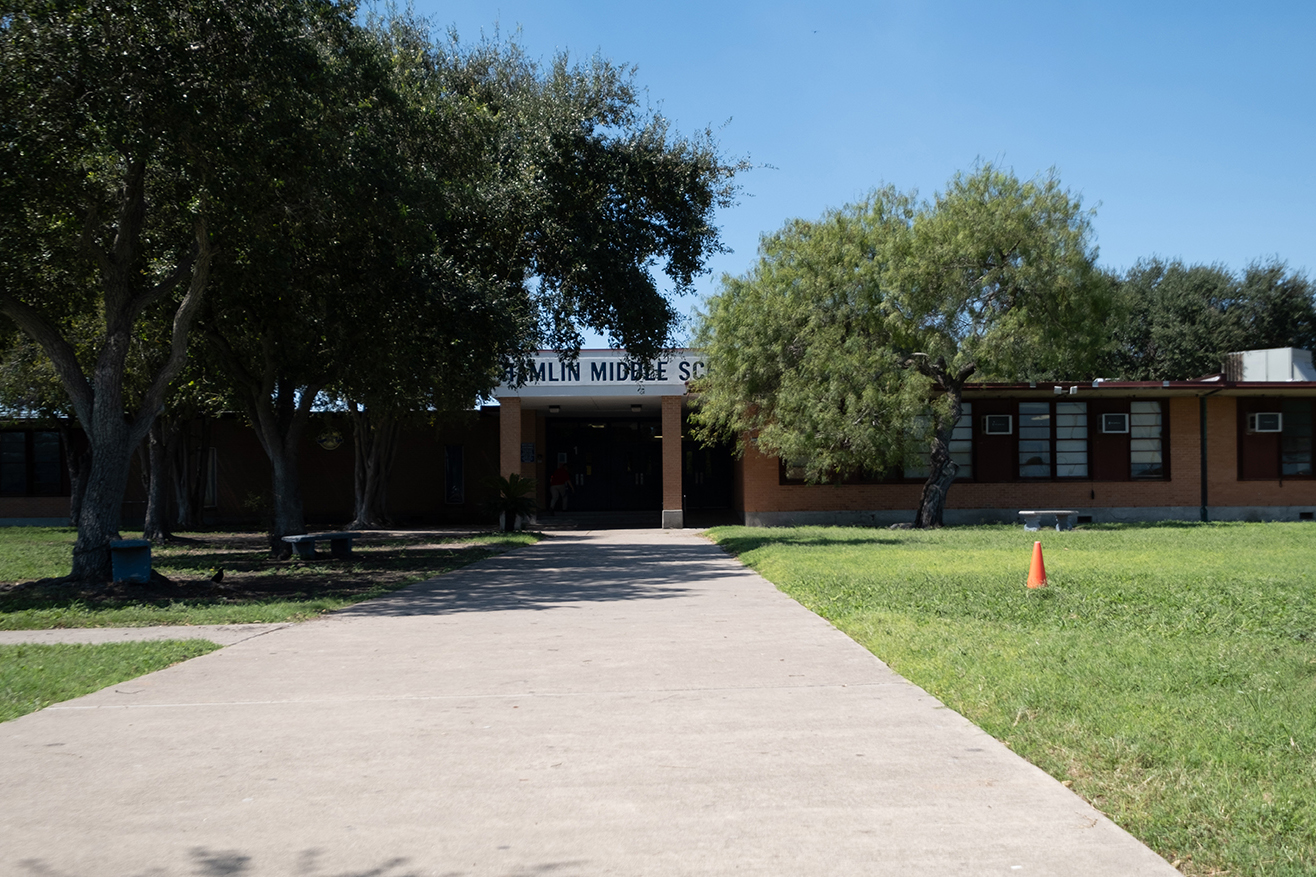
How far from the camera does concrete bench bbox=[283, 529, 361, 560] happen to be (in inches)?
660

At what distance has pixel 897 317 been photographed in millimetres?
22797

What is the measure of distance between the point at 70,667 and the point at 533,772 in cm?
474

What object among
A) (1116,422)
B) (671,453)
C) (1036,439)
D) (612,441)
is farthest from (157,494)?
(1116,422)

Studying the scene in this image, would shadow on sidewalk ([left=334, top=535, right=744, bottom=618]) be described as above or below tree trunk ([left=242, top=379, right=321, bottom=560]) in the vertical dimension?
below

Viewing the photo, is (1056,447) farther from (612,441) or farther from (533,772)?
(533,772)

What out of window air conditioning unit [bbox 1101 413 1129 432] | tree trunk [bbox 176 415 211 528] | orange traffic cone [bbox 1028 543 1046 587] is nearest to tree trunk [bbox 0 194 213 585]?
orange traffic cone [bbox 1028 543 1046 587]

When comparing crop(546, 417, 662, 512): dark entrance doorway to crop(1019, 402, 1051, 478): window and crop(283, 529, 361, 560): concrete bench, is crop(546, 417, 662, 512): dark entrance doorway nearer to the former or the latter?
crop(1019, 402, 1051, 478): window

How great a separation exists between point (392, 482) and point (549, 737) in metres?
27.3

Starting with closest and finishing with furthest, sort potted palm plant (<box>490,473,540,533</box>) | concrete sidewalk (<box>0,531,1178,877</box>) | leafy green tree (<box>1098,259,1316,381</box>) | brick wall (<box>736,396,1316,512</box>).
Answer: concrete sidewalk (<box>0,531,1178,877</box>) < potted palm plant (<box>490,473,540,533</box>) < brick wall (<box>736,396,1316,512</box>) < leafy green tree (<box>1098,259,1316,381</box>)

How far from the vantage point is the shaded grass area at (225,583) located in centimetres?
1080

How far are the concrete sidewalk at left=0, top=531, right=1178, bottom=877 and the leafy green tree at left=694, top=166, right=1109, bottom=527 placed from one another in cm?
1442

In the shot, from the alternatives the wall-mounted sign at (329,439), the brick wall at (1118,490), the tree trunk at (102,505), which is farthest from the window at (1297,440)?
the tree trunk at (102,505)

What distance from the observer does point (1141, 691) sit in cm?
618

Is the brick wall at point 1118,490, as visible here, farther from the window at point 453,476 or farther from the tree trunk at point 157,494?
the tree trunk at point 157,494
